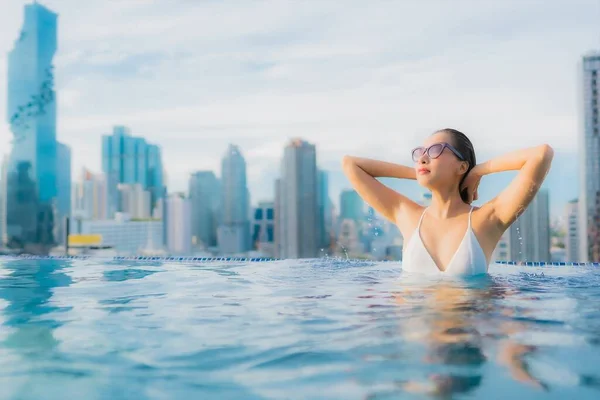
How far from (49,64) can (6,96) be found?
3.91m


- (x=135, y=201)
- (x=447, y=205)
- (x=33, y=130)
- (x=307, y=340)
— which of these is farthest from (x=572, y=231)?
Result: (x=307, y=340)

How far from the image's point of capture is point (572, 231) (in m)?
38.0

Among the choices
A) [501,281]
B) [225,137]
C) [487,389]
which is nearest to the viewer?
[487,389]

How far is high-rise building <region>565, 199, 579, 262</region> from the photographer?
3691cm

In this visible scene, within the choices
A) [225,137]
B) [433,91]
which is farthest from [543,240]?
[225,137]

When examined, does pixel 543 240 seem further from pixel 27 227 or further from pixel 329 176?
pixel 27 227

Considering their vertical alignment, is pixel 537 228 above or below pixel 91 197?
below

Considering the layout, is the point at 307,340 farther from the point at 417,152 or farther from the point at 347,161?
the point at 347,161

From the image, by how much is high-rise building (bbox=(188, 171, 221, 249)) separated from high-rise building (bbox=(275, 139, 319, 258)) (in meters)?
9.50

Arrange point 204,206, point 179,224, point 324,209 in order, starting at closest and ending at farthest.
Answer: point 324,209 → point 204,206 → point 179,224

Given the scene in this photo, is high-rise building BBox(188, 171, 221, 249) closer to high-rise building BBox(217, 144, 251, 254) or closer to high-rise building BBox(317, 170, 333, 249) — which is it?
high-rise building BBox(217, 144, 251, 254)

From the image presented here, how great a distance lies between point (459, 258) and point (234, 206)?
147 feet

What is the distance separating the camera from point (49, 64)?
47969 millimetres

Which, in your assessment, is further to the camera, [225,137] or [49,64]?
[49,64]
